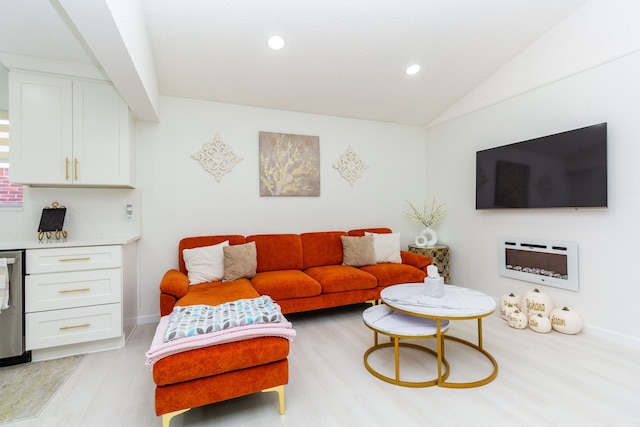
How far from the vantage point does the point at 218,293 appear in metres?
2.51

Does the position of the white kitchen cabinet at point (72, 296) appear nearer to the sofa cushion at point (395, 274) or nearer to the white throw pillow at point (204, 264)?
the white throw pillow at point (204, 264)

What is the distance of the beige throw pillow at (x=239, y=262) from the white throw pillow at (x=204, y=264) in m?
0.07

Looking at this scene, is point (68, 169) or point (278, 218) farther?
point (278, 218)

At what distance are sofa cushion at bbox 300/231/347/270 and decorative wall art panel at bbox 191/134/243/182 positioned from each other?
3.91 feet

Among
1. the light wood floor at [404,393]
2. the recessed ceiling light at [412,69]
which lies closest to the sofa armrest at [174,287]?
the light wood floor at [404,393]

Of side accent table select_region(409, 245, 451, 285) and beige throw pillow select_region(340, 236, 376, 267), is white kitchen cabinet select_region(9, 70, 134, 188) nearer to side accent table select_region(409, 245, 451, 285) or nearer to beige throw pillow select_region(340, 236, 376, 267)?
beige throw pillow select_region(340, 236, 376, 267)

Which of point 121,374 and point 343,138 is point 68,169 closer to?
point 121,374

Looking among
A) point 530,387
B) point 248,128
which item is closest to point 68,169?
point 248,128

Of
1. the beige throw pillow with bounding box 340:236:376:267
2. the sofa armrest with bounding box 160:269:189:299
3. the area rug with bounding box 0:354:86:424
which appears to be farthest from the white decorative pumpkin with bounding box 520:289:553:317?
the area rug with bounding box 0:354:86:424

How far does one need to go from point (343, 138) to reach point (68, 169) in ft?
9.84

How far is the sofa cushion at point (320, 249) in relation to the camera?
11.6 feet

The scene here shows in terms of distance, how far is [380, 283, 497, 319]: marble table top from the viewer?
6.36 feet

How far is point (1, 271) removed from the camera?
7.18 feet

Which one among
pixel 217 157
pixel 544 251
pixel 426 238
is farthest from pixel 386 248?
pixel 217 157
